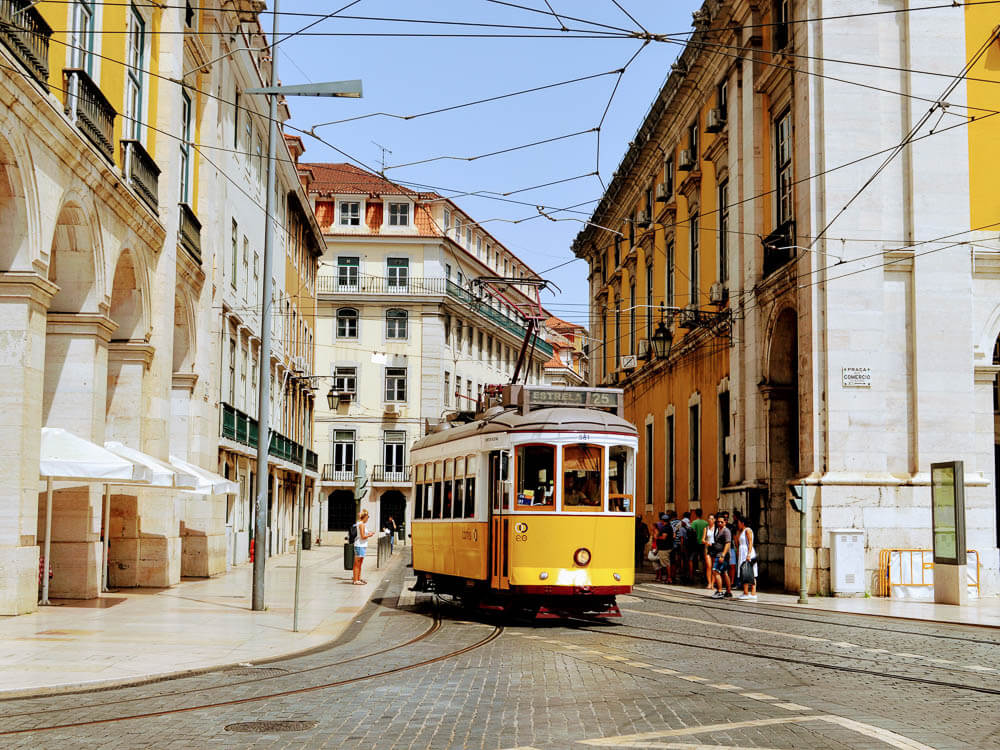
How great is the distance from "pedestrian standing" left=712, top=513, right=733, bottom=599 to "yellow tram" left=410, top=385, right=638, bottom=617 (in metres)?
6.65

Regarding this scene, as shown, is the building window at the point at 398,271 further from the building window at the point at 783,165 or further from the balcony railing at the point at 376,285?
the building window at the point at 783,165

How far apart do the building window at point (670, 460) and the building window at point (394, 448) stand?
29576mm

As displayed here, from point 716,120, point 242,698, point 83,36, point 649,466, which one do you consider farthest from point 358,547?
point 649,466

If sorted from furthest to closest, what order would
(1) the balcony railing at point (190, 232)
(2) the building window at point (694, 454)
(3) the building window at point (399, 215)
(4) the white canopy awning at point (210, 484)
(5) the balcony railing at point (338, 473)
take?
(3) the building window at point (399, 215)
(5) the balcony railing at point (338, 473)
(2) the building window at point (694, 454)
(1) the balcony railing at point (190, 232)
(4) the white canopy awning at point (210, 484)

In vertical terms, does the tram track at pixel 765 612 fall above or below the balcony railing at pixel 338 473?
below

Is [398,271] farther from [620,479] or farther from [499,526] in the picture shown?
[499,526]

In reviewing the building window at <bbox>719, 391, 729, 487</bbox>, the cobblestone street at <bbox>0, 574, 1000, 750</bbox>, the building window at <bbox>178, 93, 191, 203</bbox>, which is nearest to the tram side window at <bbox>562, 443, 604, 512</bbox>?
the cobblestone street at <bbox>0, 574, 1000, 750</bbox>

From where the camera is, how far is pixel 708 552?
81.2 ft

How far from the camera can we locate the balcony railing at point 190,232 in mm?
26562

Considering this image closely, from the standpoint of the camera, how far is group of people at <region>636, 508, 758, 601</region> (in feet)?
77.7

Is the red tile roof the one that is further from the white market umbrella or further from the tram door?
the tram door

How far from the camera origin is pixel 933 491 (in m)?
22.3

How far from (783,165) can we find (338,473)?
43908mm

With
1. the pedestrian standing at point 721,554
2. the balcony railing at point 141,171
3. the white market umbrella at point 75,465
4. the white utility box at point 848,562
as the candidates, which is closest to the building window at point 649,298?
the pedestrian standing at point 721,554
